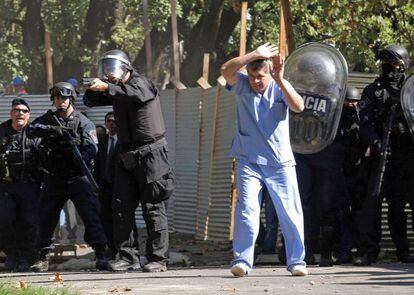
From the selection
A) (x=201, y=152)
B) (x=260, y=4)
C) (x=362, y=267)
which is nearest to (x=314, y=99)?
(x=362, y=267)

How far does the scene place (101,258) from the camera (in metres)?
12.5

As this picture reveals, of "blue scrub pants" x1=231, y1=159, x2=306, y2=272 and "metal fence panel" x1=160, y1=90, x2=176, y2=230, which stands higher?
"metal fence panel" x1=160, y1=90, x2=176, y2=230

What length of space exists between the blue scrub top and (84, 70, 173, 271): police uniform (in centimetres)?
132

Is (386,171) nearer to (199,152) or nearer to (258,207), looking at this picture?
(258,207)

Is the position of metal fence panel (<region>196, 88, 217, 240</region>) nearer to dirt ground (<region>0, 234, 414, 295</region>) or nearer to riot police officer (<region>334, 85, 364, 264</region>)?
dirt ground (<region>0, 234, 414, 295</region>)

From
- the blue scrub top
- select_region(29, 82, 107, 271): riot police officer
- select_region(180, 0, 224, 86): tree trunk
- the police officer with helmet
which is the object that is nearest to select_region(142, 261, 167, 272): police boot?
the police officer with helmet

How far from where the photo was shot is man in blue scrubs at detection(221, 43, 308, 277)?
9.78m

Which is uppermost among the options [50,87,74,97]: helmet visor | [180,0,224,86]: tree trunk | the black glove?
[180,0,224,86]: tree trunk

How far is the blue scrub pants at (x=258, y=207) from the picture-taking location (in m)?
9.76

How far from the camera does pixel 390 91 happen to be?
38.7 feet

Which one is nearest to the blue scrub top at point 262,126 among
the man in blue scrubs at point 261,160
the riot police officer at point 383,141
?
the man in blue scrubs at point 261,160

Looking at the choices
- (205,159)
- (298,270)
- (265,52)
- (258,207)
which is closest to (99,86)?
(265,52)

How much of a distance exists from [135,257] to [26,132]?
6.48 ft

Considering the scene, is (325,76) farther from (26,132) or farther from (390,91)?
(26,132)
